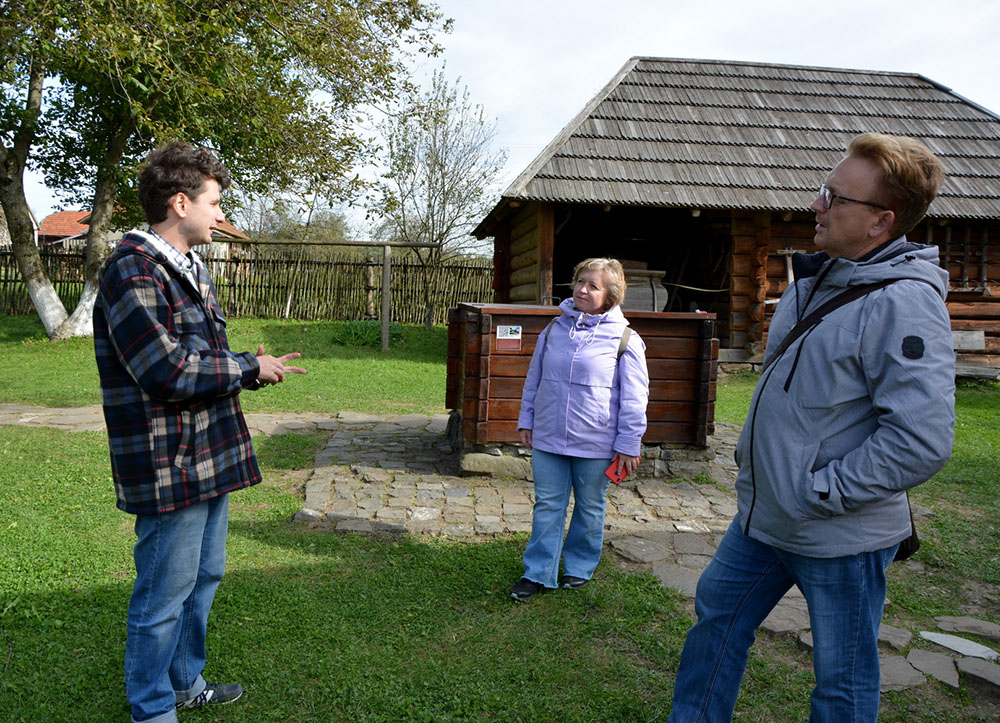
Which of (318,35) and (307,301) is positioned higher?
(318,35)

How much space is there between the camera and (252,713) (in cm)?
270

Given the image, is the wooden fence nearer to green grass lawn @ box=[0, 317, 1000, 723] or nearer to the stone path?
the stone path

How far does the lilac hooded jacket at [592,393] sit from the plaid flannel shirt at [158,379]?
1.74 meters

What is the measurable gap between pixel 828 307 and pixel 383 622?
2402 millimetres

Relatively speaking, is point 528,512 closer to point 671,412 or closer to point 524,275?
point 671,412

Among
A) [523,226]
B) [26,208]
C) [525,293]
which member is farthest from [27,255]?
[525,293]

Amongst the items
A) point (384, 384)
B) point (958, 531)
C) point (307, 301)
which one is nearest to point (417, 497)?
point (958, 531)

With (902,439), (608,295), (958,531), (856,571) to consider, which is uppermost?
(608,295)

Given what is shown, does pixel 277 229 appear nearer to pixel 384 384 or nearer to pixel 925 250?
pixel 384 384

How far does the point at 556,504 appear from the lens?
3754mm

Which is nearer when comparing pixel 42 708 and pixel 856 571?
pixel 856 571

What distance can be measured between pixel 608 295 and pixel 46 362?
11.6 m

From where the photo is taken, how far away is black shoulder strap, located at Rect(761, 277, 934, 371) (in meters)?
1.92

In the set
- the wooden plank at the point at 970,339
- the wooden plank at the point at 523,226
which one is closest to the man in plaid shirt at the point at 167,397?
the wooden plank at the point at 523,226
